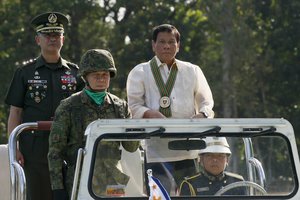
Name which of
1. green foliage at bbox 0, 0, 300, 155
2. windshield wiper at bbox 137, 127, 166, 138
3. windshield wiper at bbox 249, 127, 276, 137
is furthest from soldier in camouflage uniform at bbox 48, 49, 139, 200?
green foliage at bbox 0, 0, 300, 155

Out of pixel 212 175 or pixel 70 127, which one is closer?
pixel 212 175

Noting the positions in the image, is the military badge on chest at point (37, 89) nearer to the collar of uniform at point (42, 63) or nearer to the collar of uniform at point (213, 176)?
the collar of uniform at point (42, 63)

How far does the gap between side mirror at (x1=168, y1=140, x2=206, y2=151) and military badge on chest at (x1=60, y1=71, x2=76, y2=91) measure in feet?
6.50

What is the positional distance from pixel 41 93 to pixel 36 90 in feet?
0.16

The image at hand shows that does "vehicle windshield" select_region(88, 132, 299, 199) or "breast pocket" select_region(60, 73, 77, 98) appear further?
"breast pocket" select_region(60, 73, 77, 98)

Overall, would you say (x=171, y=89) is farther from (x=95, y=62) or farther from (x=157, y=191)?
(x=157, y=191)

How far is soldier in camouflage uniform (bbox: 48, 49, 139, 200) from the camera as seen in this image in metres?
7.85

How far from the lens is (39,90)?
9.35m

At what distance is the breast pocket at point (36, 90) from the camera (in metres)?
9.36

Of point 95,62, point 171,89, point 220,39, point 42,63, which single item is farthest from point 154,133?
point 220,39

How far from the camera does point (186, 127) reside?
24.8 feet

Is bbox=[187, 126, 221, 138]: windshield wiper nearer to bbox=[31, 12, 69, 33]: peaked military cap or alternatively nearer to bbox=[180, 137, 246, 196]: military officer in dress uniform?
bbox=[180, 137, 246, 196]: military officer in dress uniform

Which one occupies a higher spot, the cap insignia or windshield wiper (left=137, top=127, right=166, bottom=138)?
the cap insignia

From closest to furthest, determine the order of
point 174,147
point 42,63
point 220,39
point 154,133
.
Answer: point 154,133 < point 174,147 < point 42,63 < point 220,39
